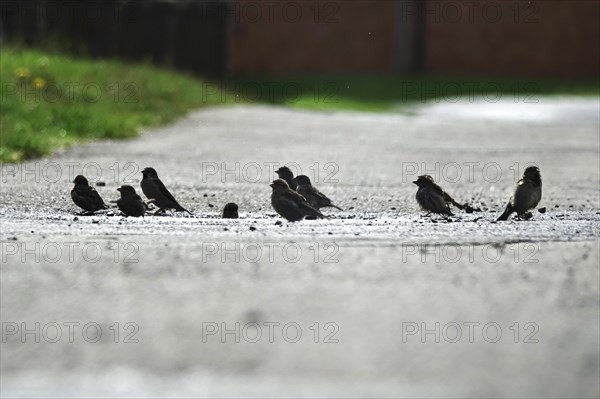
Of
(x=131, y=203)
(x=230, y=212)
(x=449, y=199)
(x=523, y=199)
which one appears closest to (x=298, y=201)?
(x=230, y=212)

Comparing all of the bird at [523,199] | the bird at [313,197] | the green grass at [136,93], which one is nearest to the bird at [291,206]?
the bird at [313,197]

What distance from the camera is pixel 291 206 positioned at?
30.5ft

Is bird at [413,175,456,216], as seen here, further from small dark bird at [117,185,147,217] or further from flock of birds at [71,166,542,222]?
small dark bird at [117,185,147,217]

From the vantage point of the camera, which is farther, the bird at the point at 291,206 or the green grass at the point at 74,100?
the green grass at the point at 74,100

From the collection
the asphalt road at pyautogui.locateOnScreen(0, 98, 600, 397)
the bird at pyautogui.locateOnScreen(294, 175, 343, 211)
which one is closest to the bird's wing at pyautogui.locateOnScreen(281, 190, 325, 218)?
the asphalt road at pyautogui.locateOnScreen(0, 98, 600, 397)

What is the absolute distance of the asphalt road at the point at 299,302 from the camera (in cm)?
538

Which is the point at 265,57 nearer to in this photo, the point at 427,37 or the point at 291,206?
the point at 427,37

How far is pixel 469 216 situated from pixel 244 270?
10.7 feet

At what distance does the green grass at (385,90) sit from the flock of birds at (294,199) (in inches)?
676

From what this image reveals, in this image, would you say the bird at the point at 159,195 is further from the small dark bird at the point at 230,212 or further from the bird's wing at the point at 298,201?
the bird's wing at the point at 298,201

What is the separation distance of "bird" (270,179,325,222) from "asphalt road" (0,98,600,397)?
19 centimetres

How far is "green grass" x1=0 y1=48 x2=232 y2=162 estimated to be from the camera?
15.7 metres

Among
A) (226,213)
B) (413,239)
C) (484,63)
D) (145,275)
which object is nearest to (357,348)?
(145,275)

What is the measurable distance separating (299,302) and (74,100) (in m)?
13.8
